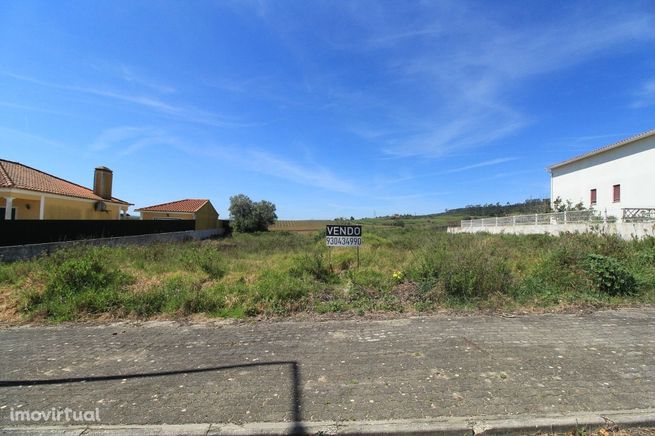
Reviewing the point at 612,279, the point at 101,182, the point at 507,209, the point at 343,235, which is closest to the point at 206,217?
the point at 101,182

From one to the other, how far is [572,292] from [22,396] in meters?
9.08

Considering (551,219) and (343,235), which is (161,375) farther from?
(551,219)

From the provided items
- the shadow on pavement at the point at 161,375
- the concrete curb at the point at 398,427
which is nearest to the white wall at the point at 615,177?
the concrete curb at the point at 398,427

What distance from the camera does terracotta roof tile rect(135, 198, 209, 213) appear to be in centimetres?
3688

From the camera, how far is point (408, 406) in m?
3.05

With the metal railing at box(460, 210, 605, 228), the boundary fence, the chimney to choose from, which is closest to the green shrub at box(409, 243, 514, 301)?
the metal railing at box(460, 210, 605, 228)

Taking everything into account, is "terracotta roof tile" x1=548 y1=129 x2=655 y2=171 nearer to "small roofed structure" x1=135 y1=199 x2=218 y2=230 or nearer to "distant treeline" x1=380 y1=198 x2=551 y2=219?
"distant treeline" x1=380 y1=198 x2=551 y2=219

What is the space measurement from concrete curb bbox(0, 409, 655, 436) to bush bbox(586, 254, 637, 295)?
17.0 ft

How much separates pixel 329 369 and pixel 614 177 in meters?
30.7

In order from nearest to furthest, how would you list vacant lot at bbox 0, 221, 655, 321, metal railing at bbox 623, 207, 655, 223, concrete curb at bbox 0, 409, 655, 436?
concrete curb at bbox 0, 409, 655, 436, vacant lot at bbox 0, 221, 655, 321, metal railing at bbox 623, 207, 655, 223

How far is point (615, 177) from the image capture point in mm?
24859

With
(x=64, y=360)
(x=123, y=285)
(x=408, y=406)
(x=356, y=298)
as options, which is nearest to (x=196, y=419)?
(x=408, y=406)

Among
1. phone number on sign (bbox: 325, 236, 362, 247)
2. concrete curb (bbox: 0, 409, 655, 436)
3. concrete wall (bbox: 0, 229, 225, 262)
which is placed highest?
phone number on sign (bbox: 325, 236, 362, 247)

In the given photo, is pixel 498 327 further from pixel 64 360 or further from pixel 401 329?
pixel 64 360
